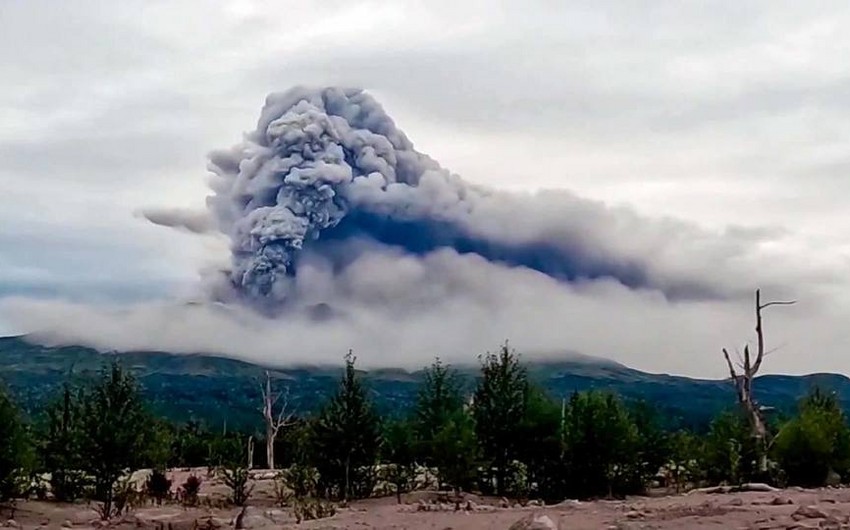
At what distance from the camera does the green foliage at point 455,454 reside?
1375 inches

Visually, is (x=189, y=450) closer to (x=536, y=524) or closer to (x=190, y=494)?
(x=190, y=494)

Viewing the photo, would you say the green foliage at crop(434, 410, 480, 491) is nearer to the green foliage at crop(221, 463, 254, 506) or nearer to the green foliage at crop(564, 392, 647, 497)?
the green foliage at crop(564, 392, 647, 497)

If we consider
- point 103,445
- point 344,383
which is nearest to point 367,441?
point 344,383

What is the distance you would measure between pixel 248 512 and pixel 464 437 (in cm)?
937

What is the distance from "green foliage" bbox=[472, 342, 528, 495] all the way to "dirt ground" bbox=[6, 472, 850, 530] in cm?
275

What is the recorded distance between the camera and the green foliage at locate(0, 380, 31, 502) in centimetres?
3175

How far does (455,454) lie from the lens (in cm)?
3494

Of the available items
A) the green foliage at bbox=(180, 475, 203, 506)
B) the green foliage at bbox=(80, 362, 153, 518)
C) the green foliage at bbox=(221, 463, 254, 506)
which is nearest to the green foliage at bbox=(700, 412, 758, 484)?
the green foliage at bbox=(221, 463, 254, 506)

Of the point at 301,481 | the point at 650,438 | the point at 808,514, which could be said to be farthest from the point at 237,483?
the point at 808,514

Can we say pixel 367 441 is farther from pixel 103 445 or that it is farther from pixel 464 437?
pixel 103 445

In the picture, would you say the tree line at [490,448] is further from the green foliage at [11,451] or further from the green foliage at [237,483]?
the green foliage at [11,451]

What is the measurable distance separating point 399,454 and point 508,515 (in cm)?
1738

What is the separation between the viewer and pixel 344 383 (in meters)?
38.9

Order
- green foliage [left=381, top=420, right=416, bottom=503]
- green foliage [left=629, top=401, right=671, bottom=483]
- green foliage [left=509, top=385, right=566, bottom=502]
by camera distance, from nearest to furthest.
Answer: green foliage [left=509, top=385, right=566, bottom=502]
green foliage [left=381, top=420, right=416, bottom=503]
green foliage [left=629, top=401, right=671, bottom=483]
